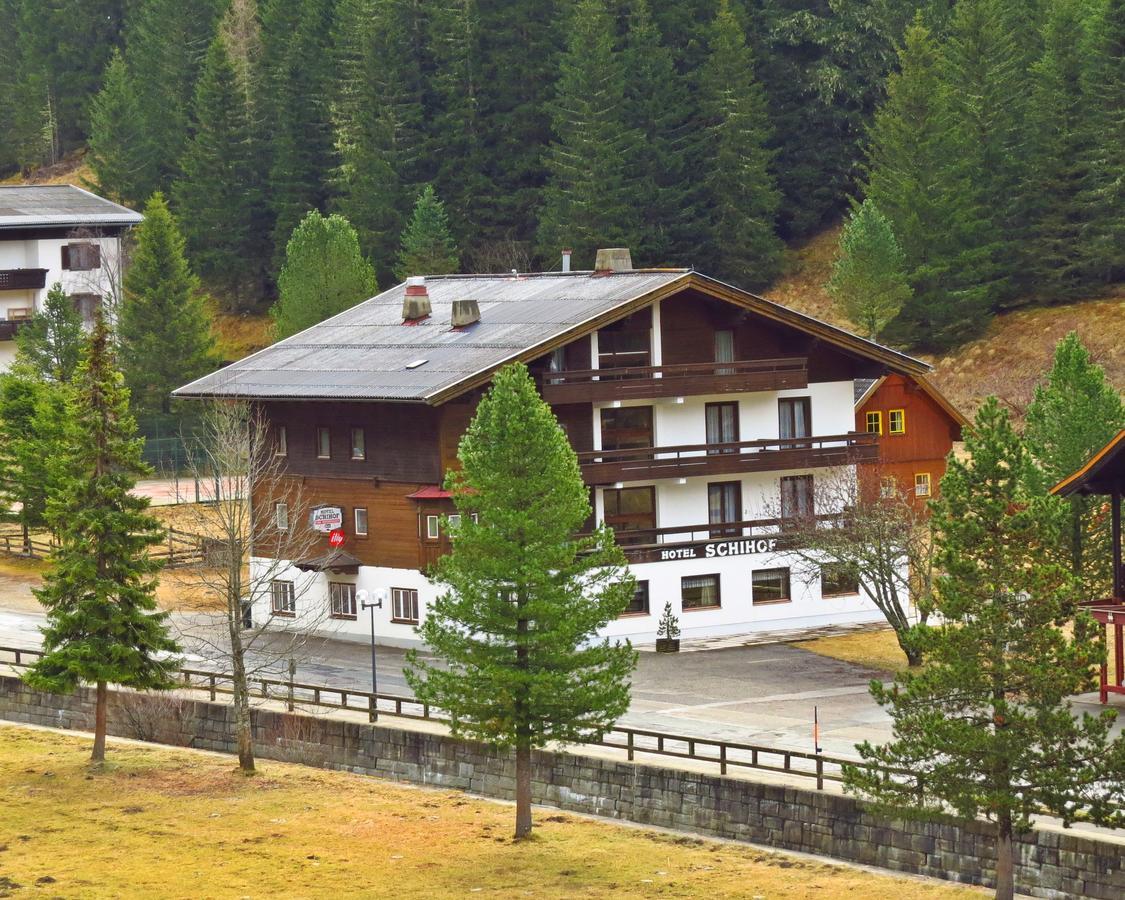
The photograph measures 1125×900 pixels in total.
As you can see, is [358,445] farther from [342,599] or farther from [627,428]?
[627,428]

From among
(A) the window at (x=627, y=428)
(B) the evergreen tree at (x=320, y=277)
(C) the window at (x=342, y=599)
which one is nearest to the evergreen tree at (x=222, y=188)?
(B) the evergreen tree at (x=320, y=277)

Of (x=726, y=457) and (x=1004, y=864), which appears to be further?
(x=726, y=457)

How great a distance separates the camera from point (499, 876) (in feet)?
125

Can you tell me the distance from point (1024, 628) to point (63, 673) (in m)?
24.1

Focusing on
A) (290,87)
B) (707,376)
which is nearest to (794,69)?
(290,87)

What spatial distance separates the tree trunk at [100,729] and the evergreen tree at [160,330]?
46989 mm

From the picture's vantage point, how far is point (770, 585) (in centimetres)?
6088

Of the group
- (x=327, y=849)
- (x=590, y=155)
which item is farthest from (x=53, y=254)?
(x=327, y=849)

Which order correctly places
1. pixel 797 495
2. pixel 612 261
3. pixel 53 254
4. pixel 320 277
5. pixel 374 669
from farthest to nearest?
pixel 53 254 < pixel 320 277 < pixel 612 261 < pixel 797 495 < pixel 374 669

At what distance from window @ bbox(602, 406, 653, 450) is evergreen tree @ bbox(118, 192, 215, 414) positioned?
3994 centimetres

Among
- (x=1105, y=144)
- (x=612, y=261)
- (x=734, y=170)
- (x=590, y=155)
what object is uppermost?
(x=590, y=155)

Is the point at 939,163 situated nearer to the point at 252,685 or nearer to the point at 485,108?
the point at 485,108

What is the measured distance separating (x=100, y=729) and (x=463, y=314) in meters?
19.0

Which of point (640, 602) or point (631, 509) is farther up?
point (631, 509)
